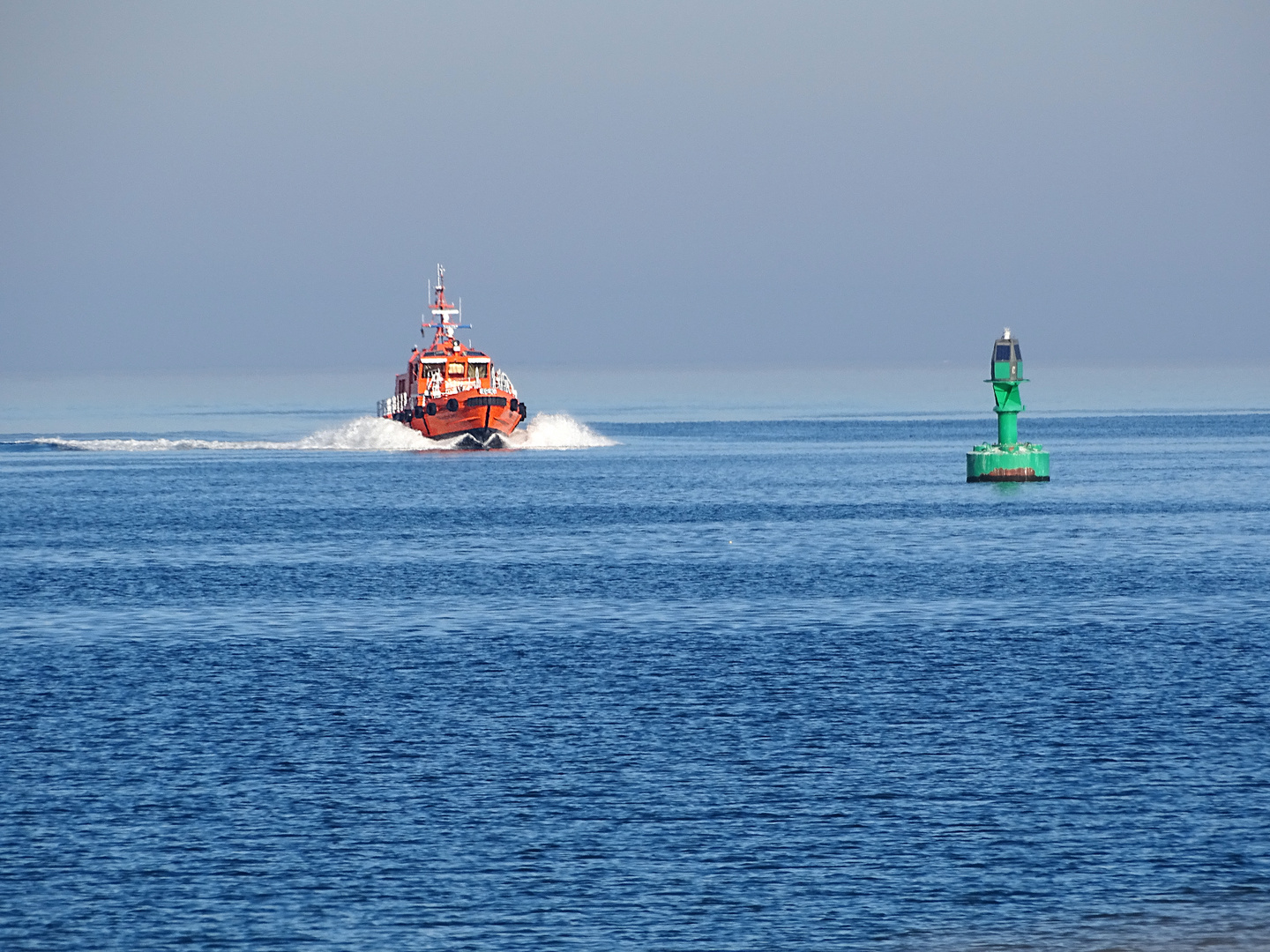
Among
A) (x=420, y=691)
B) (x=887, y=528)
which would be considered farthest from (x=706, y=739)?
(x=887, y=528)

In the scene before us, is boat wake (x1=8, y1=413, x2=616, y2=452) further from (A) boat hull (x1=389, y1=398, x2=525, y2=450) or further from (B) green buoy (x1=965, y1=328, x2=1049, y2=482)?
(B) green buoy (x1=965, y1=328, x2=1049, y2=482)

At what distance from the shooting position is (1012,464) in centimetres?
10362

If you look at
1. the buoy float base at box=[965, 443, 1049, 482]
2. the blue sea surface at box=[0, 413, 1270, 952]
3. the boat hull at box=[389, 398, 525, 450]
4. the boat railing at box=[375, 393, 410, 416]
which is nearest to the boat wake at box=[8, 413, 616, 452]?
the boat railing at box=[375, 393, 410, 416]

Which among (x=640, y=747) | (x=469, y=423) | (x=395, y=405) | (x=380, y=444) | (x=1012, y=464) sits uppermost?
(x=395, y=405)

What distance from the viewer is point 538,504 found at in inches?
3981

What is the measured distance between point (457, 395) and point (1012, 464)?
66712 mm

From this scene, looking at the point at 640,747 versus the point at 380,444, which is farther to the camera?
the point at 380,444

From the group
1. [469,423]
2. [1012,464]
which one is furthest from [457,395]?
[1012,464]

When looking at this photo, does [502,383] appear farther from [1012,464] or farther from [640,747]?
[640,747]

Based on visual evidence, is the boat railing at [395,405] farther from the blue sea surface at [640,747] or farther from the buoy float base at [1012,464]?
the blue sea surface at [640,747]

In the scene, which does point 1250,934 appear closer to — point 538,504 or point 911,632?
point 911,632

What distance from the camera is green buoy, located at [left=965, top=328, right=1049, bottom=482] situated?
98.1m

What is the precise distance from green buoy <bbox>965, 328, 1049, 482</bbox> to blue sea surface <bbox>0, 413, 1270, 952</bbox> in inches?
1042

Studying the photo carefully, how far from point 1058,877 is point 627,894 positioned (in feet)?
16.7
